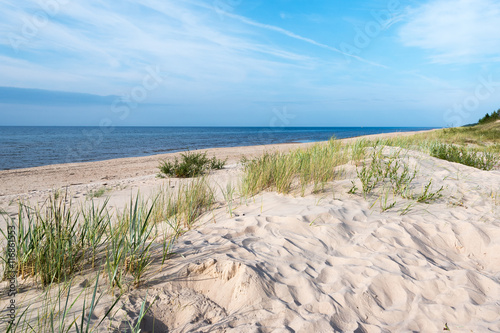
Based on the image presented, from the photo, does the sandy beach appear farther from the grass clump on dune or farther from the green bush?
the green bush

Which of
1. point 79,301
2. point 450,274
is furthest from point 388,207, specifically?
point 79,301

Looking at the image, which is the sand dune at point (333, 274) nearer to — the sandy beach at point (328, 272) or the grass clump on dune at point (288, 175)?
the sandy beach at point (328, 272)

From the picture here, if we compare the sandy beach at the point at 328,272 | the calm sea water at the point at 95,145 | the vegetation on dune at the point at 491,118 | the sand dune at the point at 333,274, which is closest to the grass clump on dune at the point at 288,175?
the sandy beach at the point at 328,272

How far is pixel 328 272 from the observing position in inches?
96.8

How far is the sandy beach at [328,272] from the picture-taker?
1.95 m

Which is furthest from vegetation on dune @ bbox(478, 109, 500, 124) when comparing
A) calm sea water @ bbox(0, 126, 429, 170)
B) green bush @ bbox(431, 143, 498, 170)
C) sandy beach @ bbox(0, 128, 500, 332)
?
sandy beach @ bbox(0, 128, 500, 332)

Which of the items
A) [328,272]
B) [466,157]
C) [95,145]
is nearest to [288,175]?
[328,272]

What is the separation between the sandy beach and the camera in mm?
1954

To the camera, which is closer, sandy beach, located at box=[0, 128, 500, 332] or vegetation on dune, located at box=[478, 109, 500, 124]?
sandy beach, located at box=[0, 128, 500, 332]

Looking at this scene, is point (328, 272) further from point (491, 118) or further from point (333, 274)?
point (491, 118)

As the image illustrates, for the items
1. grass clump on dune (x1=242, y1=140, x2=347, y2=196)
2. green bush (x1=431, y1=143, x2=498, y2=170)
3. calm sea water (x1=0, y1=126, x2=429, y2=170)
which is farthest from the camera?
calm sea water (x1=0, y1=126, x2=429, y2=170)

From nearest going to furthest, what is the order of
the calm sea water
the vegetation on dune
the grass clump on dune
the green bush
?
the grass clump on dune < the green bush < the calm sea water < the vegetation on dune

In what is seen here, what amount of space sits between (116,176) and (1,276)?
Answer: 838 cm

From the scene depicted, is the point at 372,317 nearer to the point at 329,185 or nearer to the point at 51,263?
the point at 51,263
